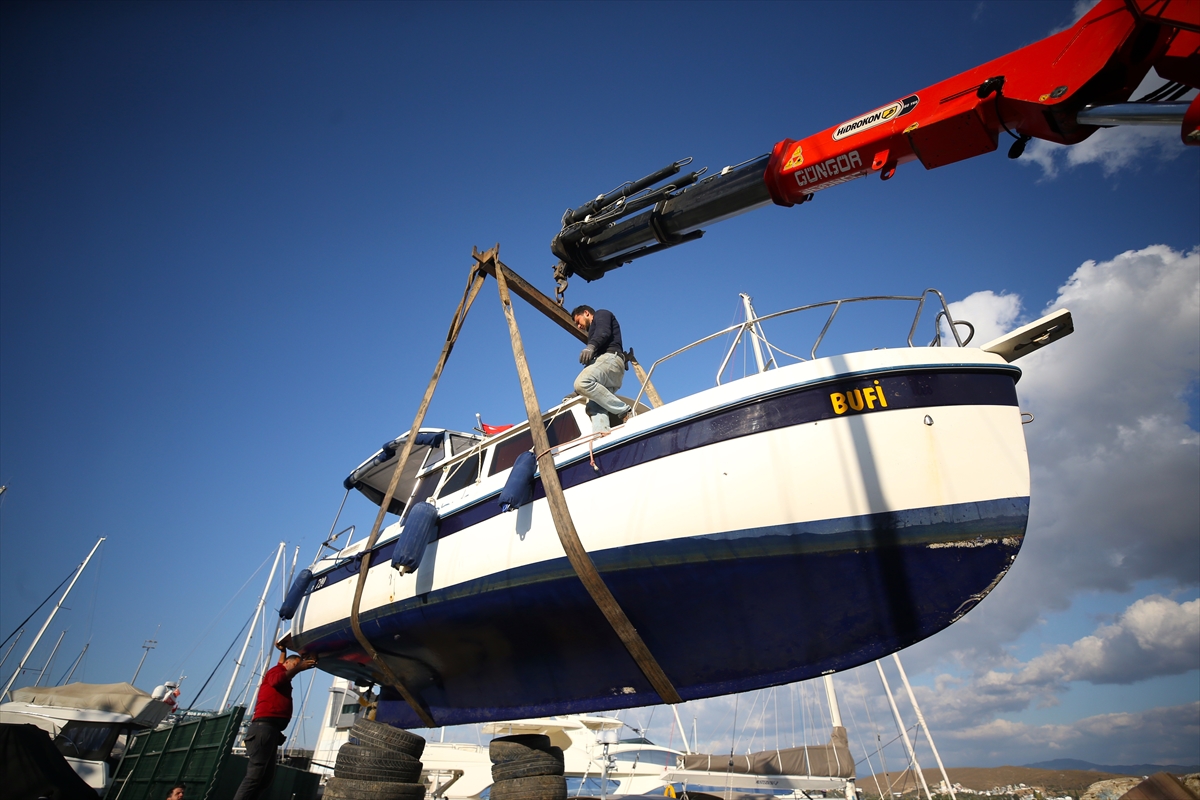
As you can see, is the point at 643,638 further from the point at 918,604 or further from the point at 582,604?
the point at 918,604

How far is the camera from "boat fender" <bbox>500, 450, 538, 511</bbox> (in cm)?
539

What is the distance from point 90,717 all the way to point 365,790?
28.2 ft

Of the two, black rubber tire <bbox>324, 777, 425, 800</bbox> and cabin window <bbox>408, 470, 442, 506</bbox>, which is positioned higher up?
cabin window <bbox>408, 470, 442, 506</bbox>

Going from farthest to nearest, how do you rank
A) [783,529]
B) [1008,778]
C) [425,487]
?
[1008,778] → [425,487] → [783,529]

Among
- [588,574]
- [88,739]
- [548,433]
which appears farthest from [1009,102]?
[88,739]

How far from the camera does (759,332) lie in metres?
5.36

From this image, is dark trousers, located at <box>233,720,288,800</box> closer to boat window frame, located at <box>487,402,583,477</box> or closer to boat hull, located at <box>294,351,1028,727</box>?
boat hull, located at <box>294,351,1028,727</box>

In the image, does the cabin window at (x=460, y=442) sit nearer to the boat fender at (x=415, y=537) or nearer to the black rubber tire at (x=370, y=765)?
the boat fender at (x=415, y=537)

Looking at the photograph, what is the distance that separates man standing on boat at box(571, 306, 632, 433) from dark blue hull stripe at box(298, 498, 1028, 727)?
166 centimetres

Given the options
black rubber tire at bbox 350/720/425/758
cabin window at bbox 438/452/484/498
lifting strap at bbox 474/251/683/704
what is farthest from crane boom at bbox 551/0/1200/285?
black rubber tire at bbox 350/720/425/758

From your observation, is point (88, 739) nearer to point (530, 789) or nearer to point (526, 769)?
point (526, 769)

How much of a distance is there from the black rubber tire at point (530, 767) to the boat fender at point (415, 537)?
2.05m

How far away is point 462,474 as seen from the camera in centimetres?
784

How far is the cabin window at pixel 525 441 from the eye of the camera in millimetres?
6586
